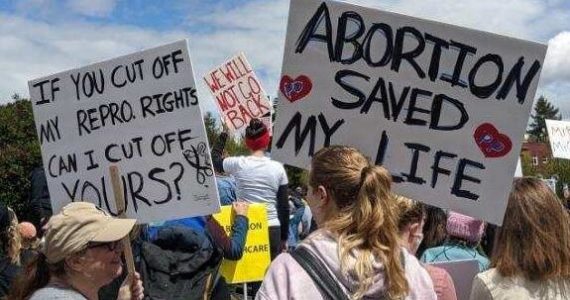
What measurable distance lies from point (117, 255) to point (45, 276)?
0.27 m

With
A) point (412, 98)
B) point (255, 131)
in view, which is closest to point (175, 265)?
point (412, 98)

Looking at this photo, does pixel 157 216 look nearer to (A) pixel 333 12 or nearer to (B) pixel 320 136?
(B) pixel 320 136

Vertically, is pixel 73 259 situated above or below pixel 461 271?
above

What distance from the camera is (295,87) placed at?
11.2 ft

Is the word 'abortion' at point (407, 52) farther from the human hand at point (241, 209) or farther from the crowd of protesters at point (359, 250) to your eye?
the human hand at point (241, 209)

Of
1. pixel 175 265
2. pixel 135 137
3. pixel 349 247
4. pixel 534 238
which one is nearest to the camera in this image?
pixel 349 247

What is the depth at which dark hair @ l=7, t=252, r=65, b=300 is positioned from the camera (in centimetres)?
282

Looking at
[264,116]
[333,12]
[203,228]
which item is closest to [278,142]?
[333,12]

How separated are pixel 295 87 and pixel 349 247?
104 centimetres

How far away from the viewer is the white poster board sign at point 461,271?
350 cm

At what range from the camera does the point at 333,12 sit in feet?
11.1

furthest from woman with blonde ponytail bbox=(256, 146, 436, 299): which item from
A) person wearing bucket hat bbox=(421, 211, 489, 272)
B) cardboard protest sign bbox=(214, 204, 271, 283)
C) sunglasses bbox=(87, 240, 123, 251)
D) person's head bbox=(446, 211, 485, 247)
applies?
cardboard protest sign bbox=(214, 204, 271, 283)

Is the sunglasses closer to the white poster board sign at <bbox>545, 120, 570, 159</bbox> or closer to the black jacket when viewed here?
the black jacket

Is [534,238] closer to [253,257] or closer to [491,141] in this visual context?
[491,141]
